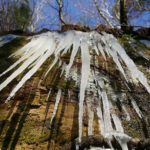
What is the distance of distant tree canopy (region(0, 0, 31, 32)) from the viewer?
734cm

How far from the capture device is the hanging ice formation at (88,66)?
170 cm

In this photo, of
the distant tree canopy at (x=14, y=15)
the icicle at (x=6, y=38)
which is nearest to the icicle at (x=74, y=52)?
the icicle at (x=6, y=38)

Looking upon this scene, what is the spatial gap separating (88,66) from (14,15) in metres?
5.82

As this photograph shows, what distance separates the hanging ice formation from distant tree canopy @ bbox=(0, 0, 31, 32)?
465cm

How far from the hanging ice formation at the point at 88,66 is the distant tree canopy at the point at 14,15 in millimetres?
4654

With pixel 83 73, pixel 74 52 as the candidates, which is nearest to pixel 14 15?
pixel 74 52

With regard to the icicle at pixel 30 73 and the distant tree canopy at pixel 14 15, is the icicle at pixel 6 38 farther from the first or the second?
the distant tree canopy at pixel 14 15

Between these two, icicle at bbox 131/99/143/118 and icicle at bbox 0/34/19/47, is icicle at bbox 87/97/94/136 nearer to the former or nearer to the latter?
icicle at bbox 131/99/143/118

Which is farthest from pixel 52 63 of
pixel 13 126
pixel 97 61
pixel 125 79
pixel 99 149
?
pixel 99 149

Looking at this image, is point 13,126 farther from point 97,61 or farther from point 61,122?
point 97,61

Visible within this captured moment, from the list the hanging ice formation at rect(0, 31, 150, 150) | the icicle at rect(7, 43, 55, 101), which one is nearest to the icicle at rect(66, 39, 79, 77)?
the hanging ice formation at rect(0, 31, 150, 150)

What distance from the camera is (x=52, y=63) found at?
6.82 feet

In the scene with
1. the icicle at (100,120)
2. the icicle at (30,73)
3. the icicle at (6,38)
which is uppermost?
the icicle at (6,38)

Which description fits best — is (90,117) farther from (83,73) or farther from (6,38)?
(6,38)
